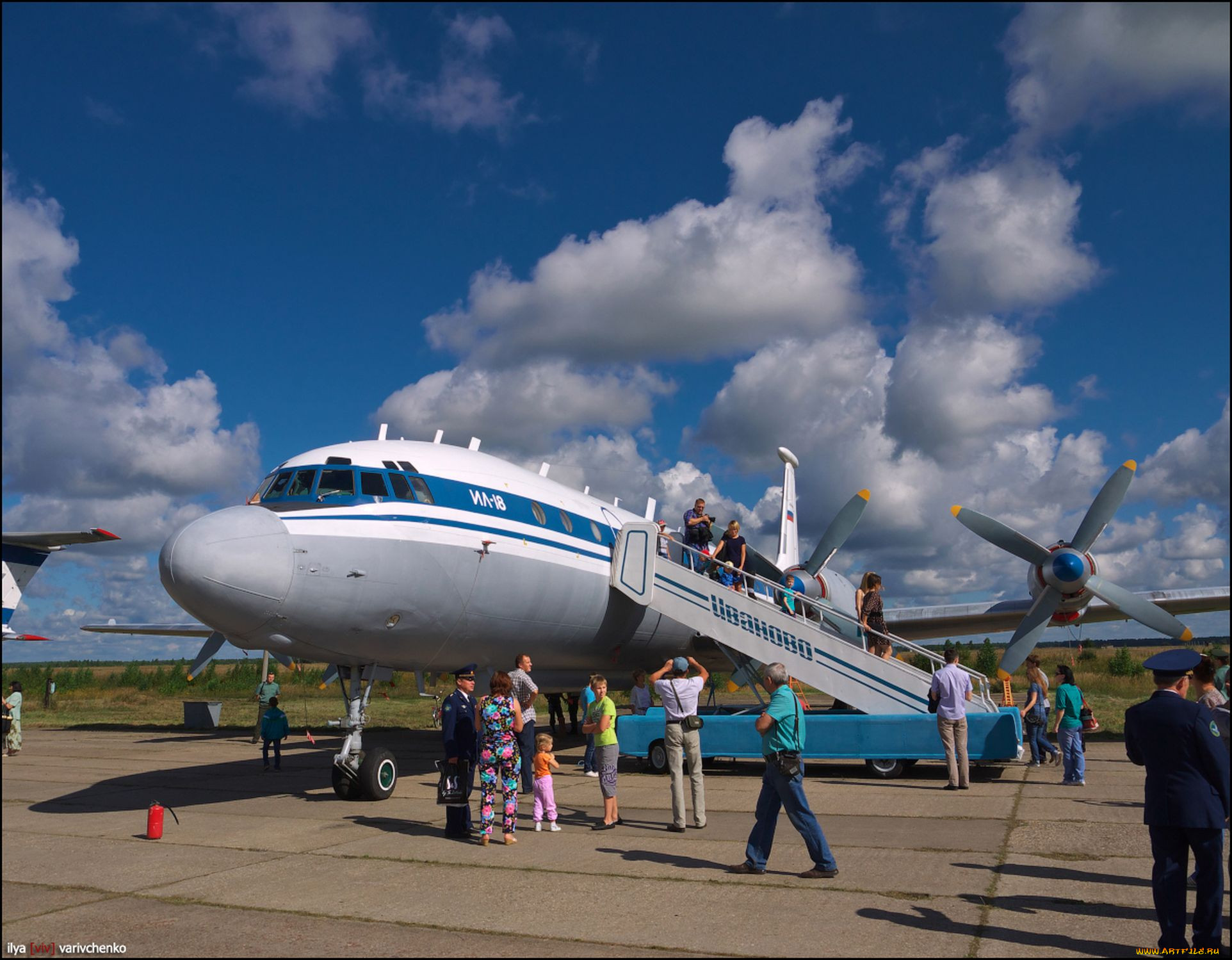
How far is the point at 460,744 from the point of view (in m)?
9.85

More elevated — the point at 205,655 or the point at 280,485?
the point at 280,485

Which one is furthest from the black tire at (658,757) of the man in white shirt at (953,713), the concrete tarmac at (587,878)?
the man in white shirt at (953,713)

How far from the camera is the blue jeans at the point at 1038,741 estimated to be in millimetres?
16312

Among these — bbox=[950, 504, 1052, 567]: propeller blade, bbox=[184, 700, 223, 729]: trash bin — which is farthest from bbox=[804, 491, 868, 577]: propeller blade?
bbox=[184, 700, 223, 729]: trash bin

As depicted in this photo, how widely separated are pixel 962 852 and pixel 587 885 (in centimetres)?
376

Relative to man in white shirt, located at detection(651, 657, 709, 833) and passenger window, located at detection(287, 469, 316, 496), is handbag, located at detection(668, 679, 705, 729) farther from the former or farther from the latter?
passenger window, located at detection(287, 469, 316, 496)

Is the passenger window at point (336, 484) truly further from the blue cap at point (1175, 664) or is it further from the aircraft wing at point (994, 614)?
the aircraft wing at point (994, 614)

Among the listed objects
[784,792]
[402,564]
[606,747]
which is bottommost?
[784,792]

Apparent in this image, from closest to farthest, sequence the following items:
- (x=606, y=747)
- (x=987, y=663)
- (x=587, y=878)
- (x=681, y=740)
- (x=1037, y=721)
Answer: (x=587, y=878) → (x=681, y=740) → (x=606, y=747) → (x=1037, y=721) → (x=987, y=663)

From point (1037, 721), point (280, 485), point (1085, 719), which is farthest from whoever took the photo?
point (1037, 721)

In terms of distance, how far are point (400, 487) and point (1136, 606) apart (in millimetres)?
16027

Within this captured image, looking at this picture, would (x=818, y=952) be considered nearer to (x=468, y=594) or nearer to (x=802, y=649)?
(x=468, y=594)

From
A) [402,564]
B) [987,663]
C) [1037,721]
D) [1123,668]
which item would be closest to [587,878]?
[402,564]

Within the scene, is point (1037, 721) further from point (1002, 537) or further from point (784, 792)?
point (784, 792)
